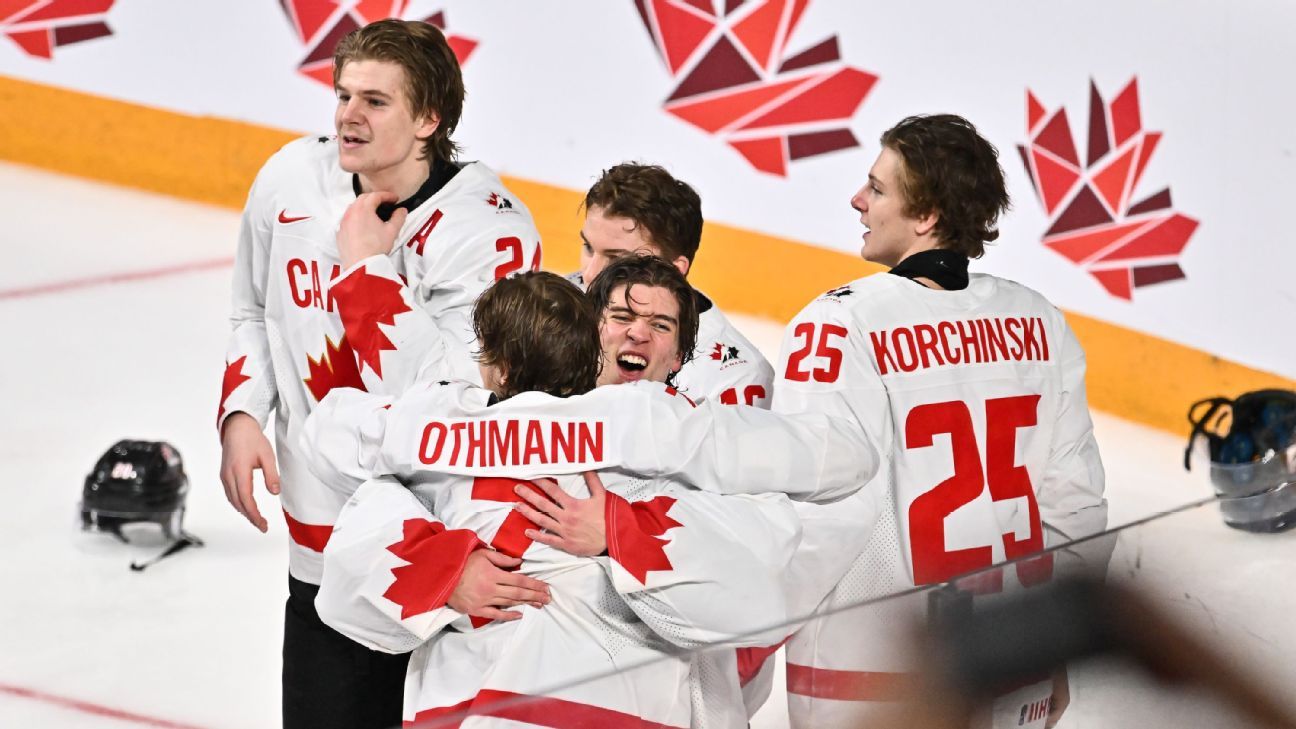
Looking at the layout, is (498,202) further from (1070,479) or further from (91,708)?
(91,708)

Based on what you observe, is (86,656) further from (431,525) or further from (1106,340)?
(1106,340)

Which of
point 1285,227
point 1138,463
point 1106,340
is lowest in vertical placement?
point 1138,463

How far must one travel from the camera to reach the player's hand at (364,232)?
7.12ft

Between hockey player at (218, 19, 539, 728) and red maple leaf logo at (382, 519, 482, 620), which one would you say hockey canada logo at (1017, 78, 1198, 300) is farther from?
red maple leaf logo at (382, 519, 482, 620)

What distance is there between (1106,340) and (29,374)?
3098mm

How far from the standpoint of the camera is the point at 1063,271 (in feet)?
15.2

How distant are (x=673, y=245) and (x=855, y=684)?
1.08 metres

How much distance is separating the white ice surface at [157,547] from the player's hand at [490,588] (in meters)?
0.26

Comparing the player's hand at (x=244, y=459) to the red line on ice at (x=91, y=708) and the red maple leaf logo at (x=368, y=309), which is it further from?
the red line on ice at (x=91, y=708)

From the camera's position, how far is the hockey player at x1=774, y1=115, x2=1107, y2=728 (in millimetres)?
2105

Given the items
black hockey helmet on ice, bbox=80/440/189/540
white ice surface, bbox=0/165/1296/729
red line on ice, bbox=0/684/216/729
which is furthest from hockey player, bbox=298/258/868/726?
black hockey helmet on ice, bbox=80/440/189/540

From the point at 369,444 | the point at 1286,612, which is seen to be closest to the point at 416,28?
the point at 369,444

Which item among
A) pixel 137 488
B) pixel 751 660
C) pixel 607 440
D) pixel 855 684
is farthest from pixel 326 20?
pixel 855 684

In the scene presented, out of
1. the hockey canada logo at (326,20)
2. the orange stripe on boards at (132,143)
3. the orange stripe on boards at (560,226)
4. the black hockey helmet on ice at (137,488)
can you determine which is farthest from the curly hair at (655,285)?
the orange stripe on boards at (132,143)
